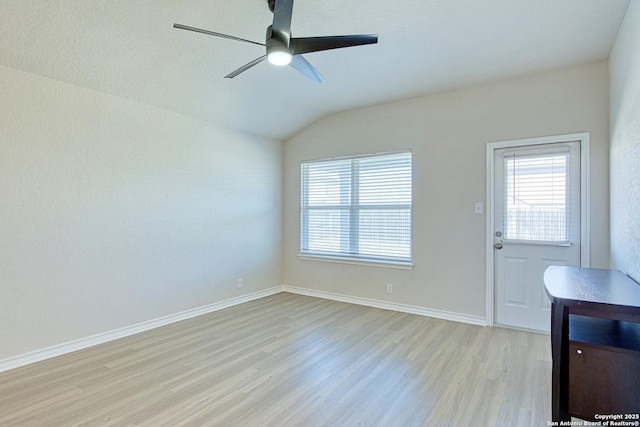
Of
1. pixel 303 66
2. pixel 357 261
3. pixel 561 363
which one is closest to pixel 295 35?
pixel 303 66

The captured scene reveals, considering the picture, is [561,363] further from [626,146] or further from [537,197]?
[537,197]

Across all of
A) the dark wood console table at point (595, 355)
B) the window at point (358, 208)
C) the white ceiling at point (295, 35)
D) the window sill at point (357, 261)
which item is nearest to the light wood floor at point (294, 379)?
the dark wood console table at point (595, 355)

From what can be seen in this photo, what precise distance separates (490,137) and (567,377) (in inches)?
107

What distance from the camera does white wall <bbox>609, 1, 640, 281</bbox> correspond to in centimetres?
211

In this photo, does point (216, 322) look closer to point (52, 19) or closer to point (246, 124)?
point (246, 124)

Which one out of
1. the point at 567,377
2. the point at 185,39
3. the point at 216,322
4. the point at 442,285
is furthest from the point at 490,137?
the point at 216,322

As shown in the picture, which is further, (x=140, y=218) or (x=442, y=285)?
(x=442, y=285)

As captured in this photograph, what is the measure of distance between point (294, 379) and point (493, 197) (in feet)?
9.36

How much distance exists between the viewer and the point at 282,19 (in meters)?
2.06

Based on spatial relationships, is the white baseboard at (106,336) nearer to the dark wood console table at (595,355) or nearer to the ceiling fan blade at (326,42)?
the ceiling fan blade at (326,42)

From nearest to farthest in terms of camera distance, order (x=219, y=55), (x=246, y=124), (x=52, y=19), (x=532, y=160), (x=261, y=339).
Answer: (x=52, y=19)
(x=219, y=55)
(x=261, y=339)
(x=532, y=160)
(x=246, y=124)

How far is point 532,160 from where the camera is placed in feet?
11.7

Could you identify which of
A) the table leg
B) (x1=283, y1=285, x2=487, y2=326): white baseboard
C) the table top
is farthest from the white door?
the table leg

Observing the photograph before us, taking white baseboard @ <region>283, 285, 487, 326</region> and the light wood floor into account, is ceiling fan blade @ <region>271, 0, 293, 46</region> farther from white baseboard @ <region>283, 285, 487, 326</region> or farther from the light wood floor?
white baseboard @ <region>283, 285, 487, 326</region>
